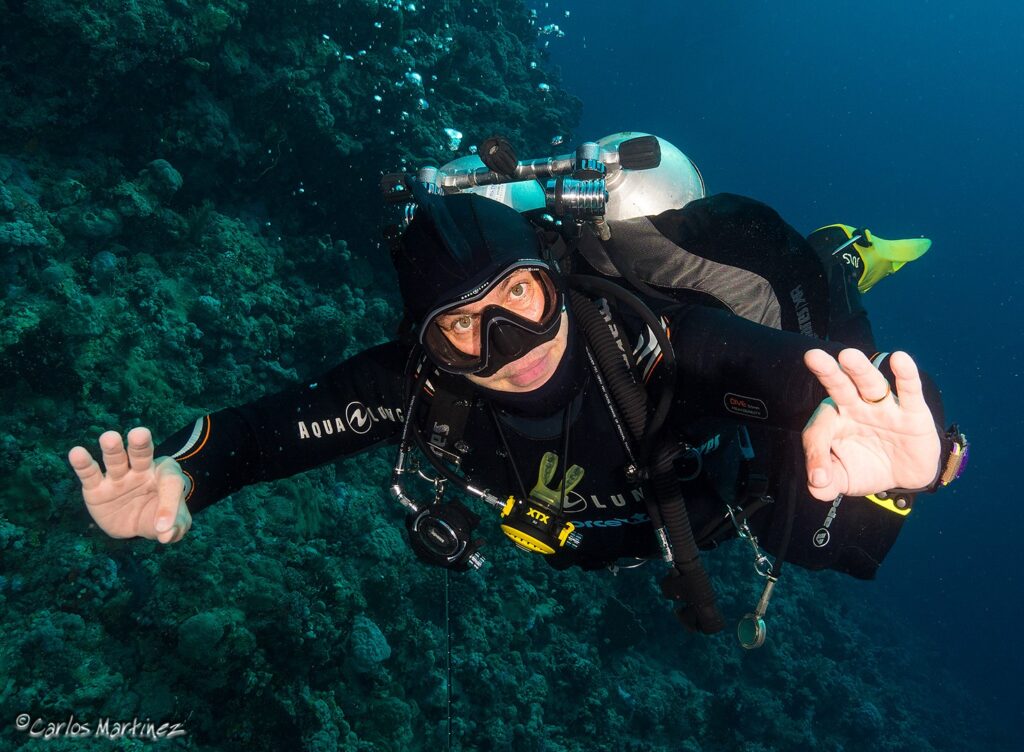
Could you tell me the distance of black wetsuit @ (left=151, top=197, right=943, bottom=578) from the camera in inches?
98.0

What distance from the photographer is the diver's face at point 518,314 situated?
255cm

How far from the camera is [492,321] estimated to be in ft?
8.06

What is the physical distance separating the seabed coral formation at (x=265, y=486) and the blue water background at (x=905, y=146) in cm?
3656

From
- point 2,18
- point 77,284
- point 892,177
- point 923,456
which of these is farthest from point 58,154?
point 892,177

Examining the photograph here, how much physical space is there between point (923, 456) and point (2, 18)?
1212 centimetres

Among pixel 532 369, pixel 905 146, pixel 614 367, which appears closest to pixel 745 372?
pixel 614 367

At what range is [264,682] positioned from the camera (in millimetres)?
5113

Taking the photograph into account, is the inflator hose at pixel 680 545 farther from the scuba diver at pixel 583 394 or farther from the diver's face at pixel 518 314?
the diver's face at pixel 518 314

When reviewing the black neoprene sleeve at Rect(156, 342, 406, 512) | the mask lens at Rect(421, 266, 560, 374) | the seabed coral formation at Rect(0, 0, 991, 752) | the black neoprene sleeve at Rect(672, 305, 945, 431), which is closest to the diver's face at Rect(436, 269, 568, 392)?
the mask lens at Rect(421, 266, 560, 374)

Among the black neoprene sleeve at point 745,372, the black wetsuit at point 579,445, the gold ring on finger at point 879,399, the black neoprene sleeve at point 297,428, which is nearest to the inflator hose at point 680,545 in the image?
the black wetsuit at point 579,445

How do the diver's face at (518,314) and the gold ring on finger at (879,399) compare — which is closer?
the gold ring on finger at (879,399)

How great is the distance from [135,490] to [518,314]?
5.37 feet

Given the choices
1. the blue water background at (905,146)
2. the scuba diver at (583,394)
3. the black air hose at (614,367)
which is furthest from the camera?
the blue water background at (905,146)

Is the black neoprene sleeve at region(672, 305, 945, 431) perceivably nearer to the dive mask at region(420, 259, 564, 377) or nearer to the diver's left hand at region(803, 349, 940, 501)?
the diver's left hand at region(803, 349, 940, 501)
